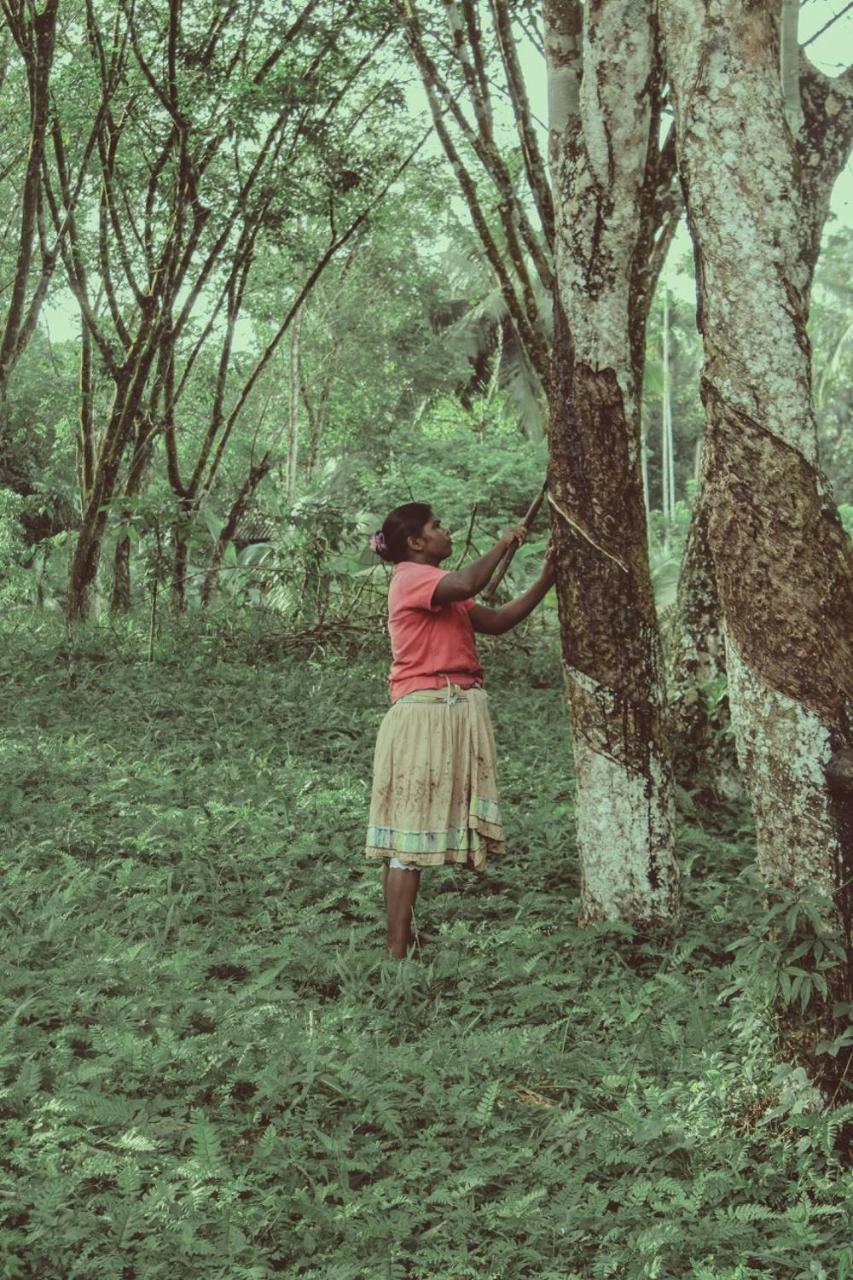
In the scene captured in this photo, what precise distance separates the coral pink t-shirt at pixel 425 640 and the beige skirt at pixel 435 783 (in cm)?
6

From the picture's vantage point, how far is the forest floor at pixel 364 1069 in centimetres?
320

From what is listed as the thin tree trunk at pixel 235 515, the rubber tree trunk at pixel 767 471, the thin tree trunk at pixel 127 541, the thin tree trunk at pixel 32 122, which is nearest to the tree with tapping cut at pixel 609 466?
the rubber tree trunk at pixel 767 471

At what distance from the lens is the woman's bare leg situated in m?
4.94

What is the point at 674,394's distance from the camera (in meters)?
43.7

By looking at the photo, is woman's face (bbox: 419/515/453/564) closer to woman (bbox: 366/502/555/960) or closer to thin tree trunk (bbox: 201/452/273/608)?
woman (bbox: 366/502/555/960)

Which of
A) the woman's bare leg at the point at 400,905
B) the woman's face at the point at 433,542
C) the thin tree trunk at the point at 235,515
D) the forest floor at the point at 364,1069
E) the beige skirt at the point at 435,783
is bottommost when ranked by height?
the forest floor at the point at 364,1069

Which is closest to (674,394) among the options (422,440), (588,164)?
(422,440)

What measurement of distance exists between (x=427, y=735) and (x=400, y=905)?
643 millimetres

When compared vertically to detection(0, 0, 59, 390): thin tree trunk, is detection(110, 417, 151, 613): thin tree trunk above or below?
below

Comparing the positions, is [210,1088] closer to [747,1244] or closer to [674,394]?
[747,1244]

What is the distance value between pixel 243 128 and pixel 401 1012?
9.23 meters

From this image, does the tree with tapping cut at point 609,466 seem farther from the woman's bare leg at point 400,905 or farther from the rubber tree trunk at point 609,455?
the woman's bare leg at point 400,905

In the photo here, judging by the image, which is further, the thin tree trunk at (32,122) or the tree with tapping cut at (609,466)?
the thin tree trunk at (32,122)

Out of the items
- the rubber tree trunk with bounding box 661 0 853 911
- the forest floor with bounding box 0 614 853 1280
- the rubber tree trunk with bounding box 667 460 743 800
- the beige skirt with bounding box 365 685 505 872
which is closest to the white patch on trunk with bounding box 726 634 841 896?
the rubber tree trunk with bounding box 661 0 853 911
